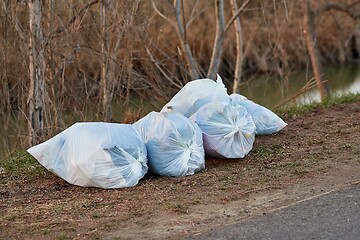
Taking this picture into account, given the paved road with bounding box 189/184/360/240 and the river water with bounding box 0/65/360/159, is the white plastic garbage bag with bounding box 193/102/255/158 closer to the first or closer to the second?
the paved road with bounding box 189/184/360/240

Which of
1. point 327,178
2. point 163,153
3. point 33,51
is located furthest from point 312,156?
point 33,51

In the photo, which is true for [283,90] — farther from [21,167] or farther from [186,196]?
[186,196]

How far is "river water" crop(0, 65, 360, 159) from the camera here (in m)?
9.26

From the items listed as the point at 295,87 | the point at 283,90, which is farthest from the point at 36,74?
the point at 295,87

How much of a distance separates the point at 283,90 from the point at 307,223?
758 centimetres

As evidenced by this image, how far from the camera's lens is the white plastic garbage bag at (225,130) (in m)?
6.42

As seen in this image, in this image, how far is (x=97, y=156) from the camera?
5719 millimetres

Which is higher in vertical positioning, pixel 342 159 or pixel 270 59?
pixel 342 159

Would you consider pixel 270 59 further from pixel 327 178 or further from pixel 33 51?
pixel 327 178

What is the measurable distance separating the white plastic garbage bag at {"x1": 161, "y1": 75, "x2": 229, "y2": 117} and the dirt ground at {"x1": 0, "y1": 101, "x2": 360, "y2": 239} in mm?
647

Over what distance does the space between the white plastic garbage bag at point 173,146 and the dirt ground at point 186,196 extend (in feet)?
0.32

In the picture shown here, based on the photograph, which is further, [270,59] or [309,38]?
[270,59]

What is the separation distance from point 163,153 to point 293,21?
12891 millimetres

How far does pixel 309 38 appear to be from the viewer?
13609 mm
